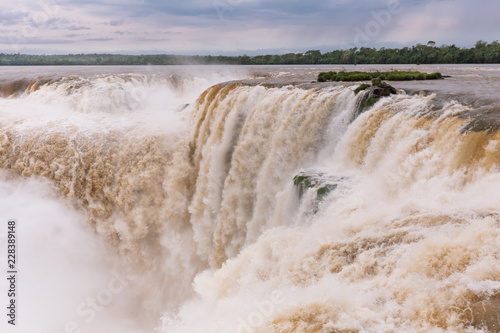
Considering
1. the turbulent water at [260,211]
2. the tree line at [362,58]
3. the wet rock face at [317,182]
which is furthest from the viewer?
the tree line at [362,58]

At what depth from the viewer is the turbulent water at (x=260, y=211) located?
419 cm

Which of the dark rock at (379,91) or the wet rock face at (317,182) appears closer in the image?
the wet rock face at (317,182)

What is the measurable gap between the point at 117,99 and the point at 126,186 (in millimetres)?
10516

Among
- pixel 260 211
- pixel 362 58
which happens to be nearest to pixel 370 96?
pixel 260 211

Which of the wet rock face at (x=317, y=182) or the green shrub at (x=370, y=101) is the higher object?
the green shrub at (x=370, y=101)

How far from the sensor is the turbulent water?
419cm

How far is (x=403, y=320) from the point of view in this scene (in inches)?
147

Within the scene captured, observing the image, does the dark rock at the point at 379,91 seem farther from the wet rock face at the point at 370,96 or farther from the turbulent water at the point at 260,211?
the turbulent water at the point at 260,211

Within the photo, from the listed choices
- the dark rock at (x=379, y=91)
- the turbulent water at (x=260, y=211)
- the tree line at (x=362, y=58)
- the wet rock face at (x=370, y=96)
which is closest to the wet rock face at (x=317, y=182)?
the turbulent water at (x=260, y=211)

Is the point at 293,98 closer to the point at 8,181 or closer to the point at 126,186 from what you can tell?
the point at 126,186

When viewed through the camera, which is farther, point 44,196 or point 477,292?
point 44,196

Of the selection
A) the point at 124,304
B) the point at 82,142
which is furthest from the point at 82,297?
the point at 82,142

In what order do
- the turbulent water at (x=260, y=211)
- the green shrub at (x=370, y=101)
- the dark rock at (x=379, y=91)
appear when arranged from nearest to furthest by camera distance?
1. the turbulent water at (x=260, y=211)
2. the green shrub at (x=370, y=101)
3. the dark rock at (x=379, y=91)

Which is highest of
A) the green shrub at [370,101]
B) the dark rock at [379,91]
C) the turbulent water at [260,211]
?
the dark rock at [379,91]
